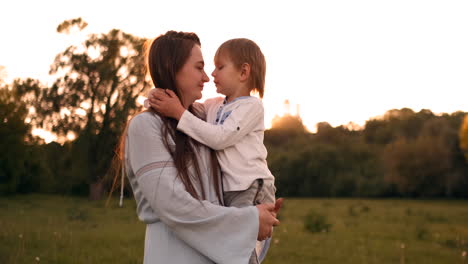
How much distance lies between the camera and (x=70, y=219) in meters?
13.8

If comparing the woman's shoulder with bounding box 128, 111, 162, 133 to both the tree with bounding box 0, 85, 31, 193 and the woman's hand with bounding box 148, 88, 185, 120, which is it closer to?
the woman's hand with bounding box 148, 88, 185, 120

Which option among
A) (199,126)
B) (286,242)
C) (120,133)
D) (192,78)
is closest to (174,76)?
(192,78)

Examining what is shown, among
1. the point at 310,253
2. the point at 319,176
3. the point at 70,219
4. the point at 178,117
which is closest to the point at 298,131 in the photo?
the point at 319,176

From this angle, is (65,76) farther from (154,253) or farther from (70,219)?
(154,253)

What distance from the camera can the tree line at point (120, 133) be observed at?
11.2 m

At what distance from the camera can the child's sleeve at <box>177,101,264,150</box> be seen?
2150 mm

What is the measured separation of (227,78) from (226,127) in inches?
17.2

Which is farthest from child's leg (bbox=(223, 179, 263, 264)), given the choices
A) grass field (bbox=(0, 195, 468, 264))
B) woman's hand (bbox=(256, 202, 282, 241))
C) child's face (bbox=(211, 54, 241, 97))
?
grass field (bbox=(0, 195, 468, 264))

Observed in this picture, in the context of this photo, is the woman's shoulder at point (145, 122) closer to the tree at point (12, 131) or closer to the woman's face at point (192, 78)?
the woman's face at point (192, 78)

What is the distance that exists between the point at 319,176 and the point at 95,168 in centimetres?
1866

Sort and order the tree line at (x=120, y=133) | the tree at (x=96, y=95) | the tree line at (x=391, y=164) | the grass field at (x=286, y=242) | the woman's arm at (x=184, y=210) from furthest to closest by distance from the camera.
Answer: the tree line at (x=391, y=164), the tree at (x=96, y=95), the tree line at (x=120, y=133), the grass field at (x=286, y=242), the woman's arm at (x=184, y=210)

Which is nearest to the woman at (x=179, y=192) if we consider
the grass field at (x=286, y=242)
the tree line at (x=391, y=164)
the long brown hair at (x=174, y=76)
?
the long brown hair at (x=174, y=76)

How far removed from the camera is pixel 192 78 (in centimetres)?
225

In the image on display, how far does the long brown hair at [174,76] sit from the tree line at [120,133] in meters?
3.85
